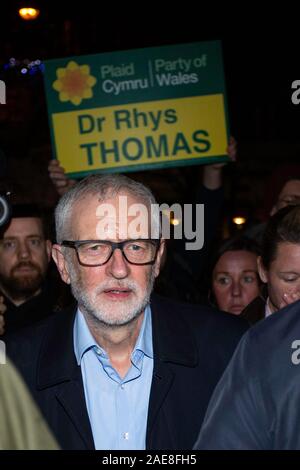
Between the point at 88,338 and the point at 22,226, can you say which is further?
the point at 22,226

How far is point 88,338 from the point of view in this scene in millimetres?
2730

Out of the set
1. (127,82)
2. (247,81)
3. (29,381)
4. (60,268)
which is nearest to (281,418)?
(29,381)

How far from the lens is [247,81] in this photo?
46.4 ft

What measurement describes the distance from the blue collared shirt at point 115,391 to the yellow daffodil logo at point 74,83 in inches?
94.0

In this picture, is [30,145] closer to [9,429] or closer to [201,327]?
[201,327]

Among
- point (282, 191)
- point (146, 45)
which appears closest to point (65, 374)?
point (282, 191)

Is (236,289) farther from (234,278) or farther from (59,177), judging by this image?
(59,177)

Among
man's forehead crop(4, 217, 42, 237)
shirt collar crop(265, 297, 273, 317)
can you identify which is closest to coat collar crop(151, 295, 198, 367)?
shirt collar crop(265, 297, 273, 317)

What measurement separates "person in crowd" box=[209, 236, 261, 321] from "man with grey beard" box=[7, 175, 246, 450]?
131cm

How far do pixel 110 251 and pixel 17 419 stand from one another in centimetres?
142

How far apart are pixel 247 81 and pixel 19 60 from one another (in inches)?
150

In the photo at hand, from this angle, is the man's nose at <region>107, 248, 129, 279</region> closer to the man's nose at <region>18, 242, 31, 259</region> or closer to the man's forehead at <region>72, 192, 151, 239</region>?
the man's forehead at <region>72, 192, 151, 239</region>

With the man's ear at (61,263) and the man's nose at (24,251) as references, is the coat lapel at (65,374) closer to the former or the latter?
the man's ear at (61,263)

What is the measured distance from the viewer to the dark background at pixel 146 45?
11.9 metres
